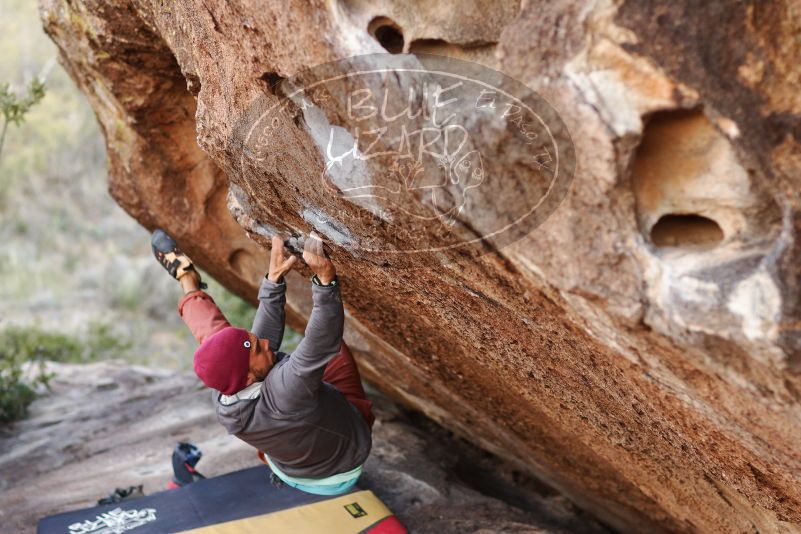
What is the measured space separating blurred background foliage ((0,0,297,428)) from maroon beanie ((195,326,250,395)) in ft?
10.5

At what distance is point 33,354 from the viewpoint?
6.92m

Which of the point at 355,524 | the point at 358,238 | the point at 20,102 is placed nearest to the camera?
the point at 358,238

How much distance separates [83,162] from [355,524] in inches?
500

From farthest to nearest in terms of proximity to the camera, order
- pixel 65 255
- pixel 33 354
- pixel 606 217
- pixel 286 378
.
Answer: pixel 65 255 < pixel 33 354 < pixel 286 378 < pixel 606 217

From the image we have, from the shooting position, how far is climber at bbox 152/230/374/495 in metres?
2.68

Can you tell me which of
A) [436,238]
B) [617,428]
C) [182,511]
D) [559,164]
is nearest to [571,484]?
[617,428]

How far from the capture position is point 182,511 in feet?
10.8

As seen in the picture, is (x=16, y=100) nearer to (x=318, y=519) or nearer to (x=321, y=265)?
(x=321, y=265)

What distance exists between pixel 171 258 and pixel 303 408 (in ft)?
2.87

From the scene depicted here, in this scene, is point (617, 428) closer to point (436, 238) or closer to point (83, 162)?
point (436, 238)

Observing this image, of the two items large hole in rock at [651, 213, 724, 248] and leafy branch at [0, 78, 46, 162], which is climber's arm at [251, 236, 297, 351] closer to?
Result: large hole in rock at [651, 213, 724, 248]

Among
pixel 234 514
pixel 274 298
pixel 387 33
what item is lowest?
pixel 234 514

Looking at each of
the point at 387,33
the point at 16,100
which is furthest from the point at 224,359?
the point at 16,100

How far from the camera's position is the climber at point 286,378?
268 centimetres
